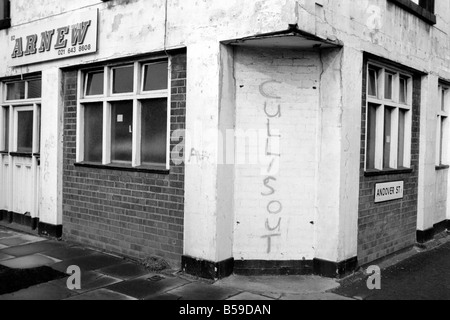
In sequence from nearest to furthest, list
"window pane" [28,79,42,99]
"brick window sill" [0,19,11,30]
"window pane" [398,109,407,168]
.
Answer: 1. "window pane" [398,109,407,168]
2. "window pane" [28,79,42,99]
3. "brick window sill" [0,19,11,30]

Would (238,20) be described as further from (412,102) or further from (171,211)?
(412,102)

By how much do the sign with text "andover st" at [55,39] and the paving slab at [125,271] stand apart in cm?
345

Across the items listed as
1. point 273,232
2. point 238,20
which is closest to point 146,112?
point 238,20

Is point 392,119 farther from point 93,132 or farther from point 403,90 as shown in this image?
point 93,132

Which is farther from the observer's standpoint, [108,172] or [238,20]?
[108,172]

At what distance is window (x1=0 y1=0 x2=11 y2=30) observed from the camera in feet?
31.4

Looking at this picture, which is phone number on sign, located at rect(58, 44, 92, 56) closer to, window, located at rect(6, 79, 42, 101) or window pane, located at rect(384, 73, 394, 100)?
window, located at rect(6, 79, 42, 101)

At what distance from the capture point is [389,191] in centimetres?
784

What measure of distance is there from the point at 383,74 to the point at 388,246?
280 cm

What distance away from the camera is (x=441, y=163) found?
10.1 meters

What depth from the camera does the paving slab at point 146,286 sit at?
19.1ft

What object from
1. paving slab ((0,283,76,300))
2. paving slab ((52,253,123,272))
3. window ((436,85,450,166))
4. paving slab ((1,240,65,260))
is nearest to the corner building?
paving slab ((52,253,123,272))

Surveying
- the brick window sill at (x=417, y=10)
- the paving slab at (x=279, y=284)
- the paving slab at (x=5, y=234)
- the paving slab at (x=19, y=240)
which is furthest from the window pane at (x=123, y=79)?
the brick window sill at (x=417, y=10)

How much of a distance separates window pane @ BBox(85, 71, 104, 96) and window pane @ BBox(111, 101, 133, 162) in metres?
0.48
